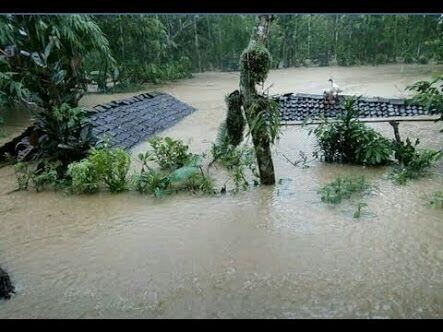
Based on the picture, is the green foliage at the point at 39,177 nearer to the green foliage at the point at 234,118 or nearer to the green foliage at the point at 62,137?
the green foliage at the point at 62,137

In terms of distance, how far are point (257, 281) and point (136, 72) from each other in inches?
758

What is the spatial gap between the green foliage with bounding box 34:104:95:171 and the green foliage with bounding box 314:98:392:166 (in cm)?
473

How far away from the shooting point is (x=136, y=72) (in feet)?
72.2

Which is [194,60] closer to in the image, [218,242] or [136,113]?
[136,113]

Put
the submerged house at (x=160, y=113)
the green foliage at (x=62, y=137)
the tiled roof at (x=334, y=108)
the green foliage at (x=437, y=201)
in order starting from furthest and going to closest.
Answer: the tiled roof at (x=334, y=108) < the submerged house at (x=160, y=113) < the green foliage at (x=62, y=137) < the green foliage at (x=437, y=201)

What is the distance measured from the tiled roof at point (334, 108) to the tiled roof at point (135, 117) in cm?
387

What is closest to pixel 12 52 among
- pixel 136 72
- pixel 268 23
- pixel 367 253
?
pixel 268 23

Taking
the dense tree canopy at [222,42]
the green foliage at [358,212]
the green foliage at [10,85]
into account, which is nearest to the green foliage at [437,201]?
the green foliage at [358,212]

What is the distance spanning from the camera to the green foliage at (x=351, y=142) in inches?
318

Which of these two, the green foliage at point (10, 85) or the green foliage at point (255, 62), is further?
the green foliage at point (10, 85)

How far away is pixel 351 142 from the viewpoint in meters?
8.34

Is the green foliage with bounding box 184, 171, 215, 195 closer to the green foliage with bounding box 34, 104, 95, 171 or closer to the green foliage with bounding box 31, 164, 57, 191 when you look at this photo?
the green foliage with bounding box 34, 104, 95, 171

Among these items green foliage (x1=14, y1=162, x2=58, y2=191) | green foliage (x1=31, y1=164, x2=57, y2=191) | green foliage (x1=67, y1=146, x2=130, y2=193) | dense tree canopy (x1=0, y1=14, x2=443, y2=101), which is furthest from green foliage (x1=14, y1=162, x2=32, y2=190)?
dense tree canopy (x1=0, y1=14, x2=443, y2=101)

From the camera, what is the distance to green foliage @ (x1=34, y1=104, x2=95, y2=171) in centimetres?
769
